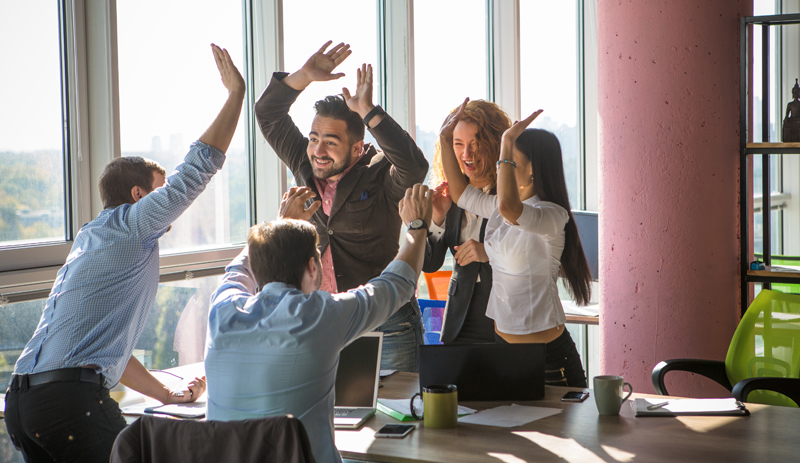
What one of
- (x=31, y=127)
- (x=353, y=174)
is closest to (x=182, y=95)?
(x=31, y=127)

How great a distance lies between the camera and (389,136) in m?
2.65

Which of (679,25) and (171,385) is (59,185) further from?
(679,25)

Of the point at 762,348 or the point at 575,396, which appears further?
the point at 762,348

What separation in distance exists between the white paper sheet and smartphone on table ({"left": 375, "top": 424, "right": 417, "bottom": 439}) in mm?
162

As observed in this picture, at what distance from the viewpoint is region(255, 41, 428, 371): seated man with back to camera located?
8.77ft

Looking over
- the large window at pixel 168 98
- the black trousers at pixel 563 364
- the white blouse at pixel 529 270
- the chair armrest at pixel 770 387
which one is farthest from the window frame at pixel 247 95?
the chair armrest at pixel 770 387

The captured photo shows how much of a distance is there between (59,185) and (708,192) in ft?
9.19

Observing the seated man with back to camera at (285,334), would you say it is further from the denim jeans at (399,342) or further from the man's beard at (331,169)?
the man's beard at (331,169)

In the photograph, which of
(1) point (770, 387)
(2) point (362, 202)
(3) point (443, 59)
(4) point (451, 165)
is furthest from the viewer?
(3) point (443, 59)

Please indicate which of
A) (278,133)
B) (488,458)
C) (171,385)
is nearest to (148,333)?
(171,385)

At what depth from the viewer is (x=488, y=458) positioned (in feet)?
5.30

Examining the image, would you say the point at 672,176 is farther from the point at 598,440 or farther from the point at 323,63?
the point at 598,440

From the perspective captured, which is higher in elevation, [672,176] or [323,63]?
[323,63]

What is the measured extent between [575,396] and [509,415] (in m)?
0.28
